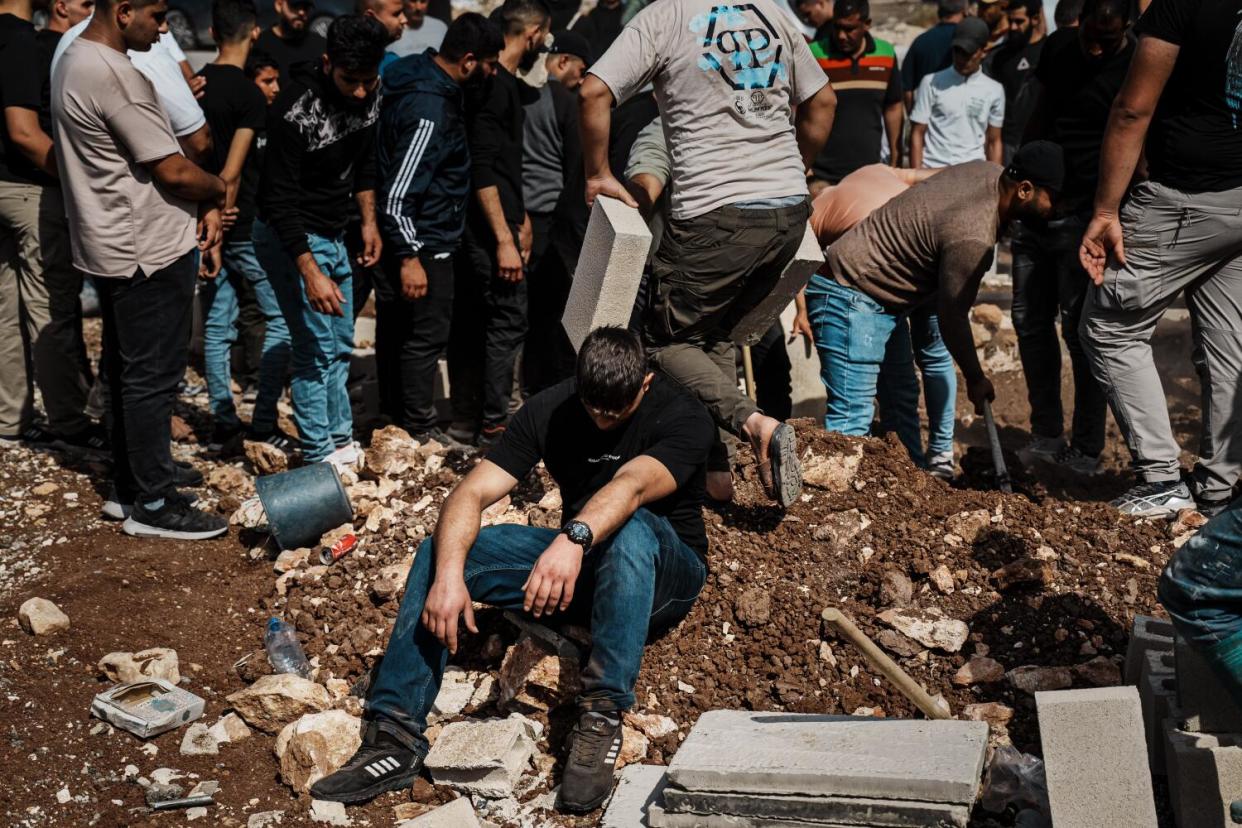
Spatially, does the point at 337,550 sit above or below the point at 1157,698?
below

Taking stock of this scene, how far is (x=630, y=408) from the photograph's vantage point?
12.1 feet

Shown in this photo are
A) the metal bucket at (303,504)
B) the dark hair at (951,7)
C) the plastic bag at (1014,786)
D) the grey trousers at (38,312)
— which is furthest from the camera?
the dark hair at (951,7)

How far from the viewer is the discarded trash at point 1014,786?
126 inches

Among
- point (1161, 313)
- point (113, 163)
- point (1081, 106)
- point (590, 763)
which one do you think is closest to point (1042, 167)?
point (1161, 313)

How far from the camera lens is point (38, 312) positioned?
5.73 m

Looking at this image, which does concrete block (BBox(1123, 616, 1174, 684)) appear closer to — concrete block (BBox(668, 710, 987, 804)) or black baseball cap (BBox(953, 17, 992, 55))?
concrete block (BBox(668, 710, 987, 804))

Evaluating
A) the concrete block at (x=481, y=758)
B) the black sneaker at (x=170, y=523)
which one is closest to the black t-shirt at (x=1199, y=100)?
the concrete block at (x=481, y=758)

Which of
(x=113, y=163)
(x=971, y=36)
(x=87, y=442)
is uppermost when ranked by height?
(x=113, y=163)

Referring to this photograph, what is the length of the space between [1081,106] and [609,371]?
9.61ft

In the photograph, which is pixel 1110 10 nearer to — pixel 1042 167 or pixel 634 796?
pixel 1042 167

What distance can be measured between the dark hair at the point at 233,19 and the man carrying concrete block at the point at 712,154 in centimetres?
247

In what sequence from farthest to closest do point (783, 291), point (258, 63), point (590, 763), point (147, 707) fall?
point (258, 63) → point (783, 291) → point (147, 707) → point (590, 763)

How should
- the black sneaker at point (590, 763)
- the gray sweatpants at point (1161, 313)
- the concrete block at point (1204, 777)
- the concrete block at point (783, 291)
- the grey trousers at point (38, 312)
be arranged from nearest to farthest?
the concrete block at point (1204, 777)
the black sneaker at point (590, 763)
the gray sweatpants at point (1161, 313)
the concrete block at point (783, 291)
the grey trousers at point (38, 312)

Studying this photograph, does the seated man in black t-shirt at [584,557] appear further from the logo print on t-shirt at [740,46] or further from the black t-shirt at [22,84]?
the black t-shirt at [22,84]
